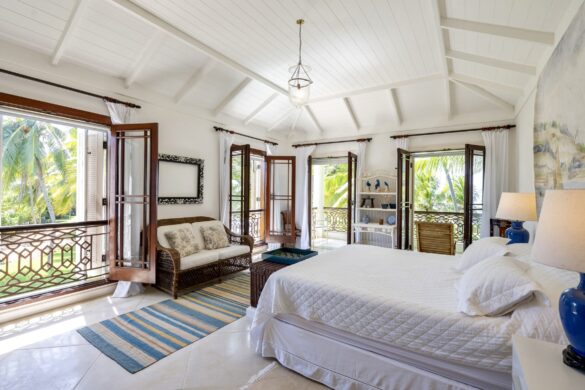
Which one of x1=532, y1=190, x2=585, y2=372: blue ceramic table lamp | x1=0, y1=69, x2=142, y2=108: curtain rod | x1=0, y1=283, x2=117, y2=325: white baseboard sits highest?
x1=0, y1=69, x2=142, y2=108: curtain rod

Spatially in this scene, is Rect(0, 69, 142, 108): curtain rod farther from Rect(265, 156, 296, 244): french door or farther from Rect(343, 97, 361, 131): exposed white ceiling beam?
Rect(343, 97, 361, 131): exposed white ceiling beam

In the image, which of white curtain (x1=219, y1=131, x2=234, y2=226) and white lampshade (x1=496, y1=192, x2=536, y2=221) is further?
white curtain (x1=219, y1=131, x2=234, y2=226)

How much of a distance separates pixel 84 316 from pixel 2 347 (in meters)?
0.65

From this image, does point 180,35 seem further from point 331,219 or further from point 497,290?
point 331,219

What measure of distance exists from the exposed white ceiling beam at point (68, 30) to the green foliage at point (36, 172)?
2.10m

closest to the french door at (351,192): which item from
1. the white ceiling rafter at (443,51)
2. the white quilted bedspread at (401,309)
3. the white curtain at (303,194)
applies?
the white curtain at (303,194)

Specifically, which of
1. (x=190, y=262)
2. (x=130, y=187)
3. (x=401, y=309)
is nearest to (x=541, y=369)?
(x=401, y=309)

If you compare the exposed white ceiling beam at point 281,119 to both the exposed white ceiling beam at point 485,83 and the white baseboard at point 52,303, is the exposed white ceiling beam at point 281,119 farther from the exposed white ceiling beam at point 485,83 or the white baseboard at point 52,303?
the white baseboard at point 52,303

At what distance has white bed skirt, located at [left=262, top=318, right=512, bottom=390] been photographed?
162cm

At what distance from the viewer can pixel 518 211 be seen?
2621mm

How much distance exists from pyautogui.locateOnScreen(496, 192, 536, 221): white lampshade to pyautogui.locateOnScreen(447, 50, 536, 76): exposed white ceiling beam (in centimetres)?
130

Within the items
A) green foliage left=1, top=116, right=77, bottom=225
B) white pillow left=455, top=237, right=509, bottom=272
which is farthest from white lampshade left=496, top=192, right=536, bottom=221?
green foliage left=1, top=116, right=77, bottom=225

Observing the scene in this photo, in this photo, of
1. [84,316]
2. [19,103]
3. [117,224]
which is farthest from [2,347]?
[19,103]

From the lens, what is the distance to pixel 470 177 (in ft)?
14.9
